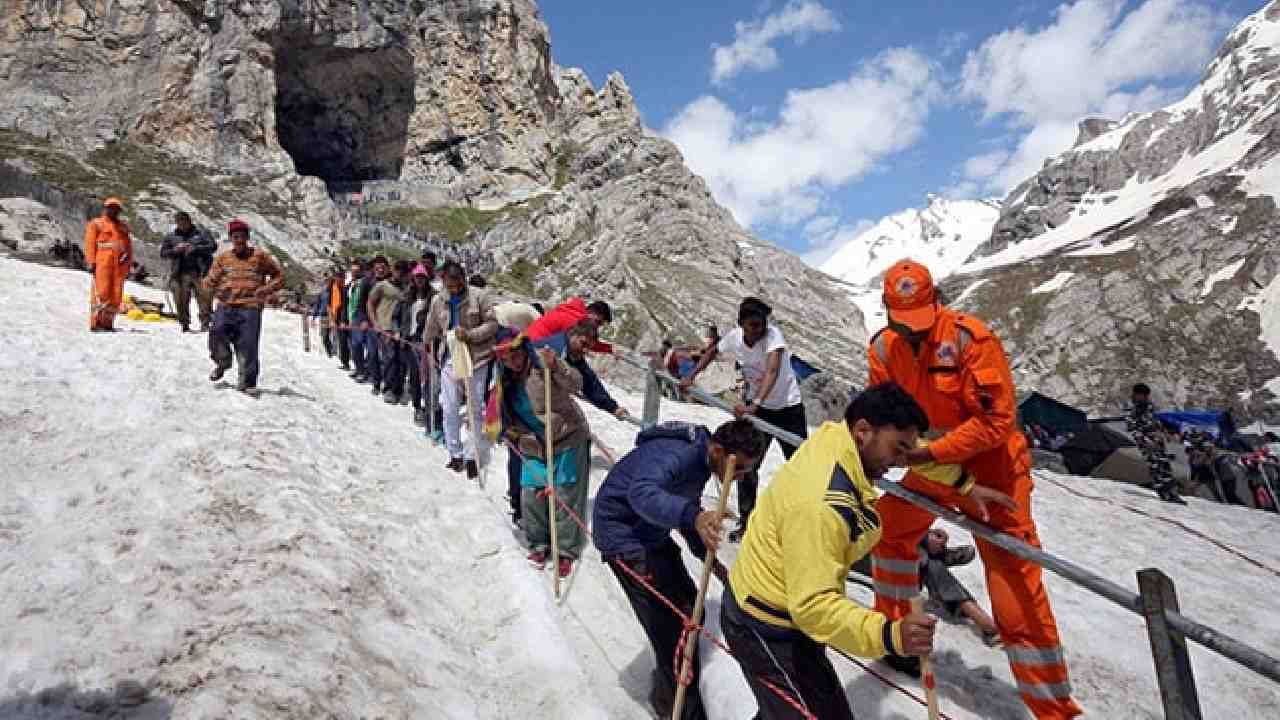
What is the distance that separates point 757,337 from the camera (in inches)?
258

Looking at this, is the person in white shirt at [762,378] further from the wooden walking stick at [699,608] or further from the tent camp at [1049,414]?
the tent camp at [1049,414]

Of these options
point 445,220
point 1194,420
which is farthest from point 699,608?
point 445,220

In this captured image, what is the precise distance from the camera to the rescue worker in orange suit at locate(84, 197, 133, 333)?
38.4 feet

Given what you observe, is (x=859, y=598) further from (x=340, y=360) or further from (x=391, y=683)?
(x=340, y=360)

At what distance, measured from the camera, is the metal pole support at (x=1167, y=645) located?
2932 millimetres

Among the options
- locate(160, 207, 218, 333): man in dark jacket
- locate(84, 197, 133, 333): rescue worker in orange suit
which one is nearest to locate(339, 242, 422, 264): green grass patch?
locate(160, 207, 218, 333): man in dark jacket

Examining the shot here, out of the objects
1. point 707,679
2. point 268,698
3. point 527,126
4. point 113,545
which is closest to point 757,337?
point 707,679

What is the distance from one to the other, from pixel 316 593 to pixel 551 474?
6.57ft

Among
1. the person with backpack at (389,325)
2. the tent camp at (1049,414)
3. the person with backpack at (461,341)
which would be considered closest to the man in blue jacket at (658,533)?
the person with backpack at (461,341)

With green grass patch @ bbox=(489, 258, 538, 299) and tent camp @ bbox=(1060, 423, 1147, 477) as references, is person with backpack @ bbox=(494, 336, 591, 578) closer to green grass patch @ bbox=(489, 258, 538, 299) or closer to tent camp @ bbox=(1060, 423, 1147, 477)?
tent camp @ bbox=(1060, 423, 1147, 477)

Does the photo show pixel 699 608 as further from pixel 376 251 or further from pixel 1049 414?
pixel 376 251

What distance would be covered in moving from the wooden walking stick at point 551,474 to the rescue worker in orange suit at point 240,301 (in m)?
5.15

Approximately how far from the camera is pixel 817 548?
2791mm

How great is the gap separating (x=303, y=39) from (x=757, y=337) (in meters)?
69.9
